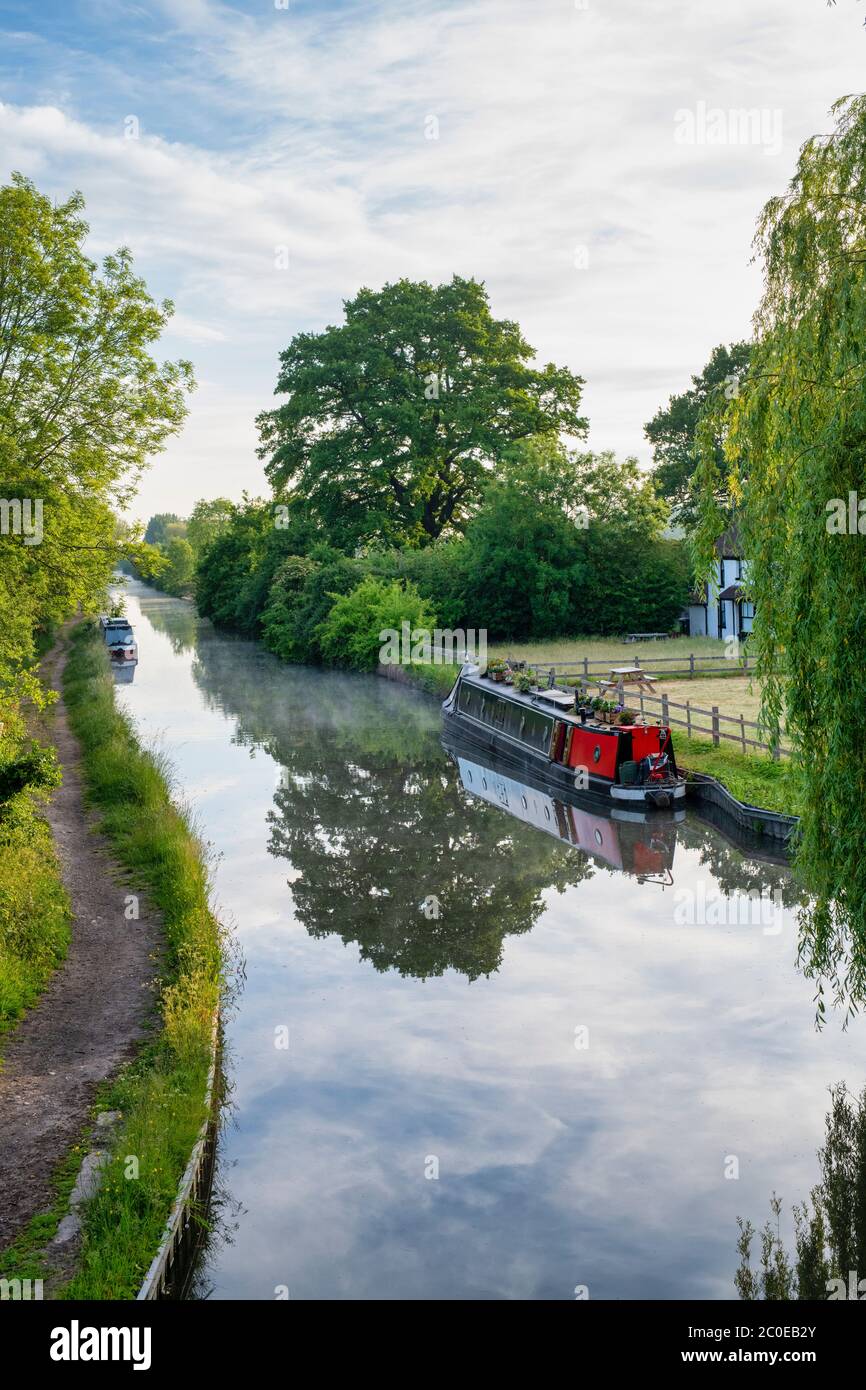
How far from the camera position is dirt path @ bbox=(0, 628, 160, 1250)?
8.41m

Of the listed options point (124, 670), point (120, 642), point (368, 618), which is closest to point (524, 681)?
point (368, 618)

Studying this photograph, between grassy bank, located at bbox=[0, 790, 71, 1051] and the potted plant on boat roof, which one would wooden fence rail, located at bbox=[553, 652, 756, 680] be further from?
grassy bank, located at bbox=[0, 790, 71, 1051]

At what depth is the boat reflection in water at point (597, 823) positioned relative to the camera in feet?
60.5

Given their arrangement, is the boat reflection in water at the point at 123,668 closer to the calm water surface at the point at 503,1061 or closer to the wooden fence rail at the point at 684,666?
the wooden fence rail at the point at 684,666

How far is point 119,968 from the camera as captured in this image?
12.5 metres

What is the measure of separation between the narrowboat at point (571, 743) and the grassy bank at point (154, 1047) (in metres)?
8.22

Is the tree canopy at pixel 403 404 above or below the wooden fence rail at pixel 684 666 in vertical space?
above

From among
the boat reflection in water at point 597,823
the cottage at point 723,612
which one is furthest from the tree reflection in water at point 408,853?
the cottage at point 723,612

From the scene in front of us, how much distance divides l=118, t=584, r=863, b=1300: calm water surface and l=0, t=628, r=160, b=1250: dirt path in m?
1.25

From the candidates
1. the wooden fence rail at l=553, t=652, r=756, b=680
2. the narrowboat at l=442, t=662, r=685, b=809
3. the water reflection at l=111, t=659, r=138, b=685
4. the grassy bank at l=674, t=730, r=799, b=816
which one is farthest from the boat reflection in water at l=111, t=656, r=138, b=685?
the grassy bank at l=674, t=730, r=799, b=816

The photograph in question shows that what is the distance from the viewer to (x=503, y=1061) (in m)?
11.2

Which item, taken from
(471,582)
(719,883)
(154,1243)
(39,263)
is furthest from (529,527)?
(154,1243)

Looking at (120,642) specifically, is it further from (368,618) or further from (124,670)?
(368,618)

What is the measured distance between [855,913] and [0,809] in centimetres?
1121
